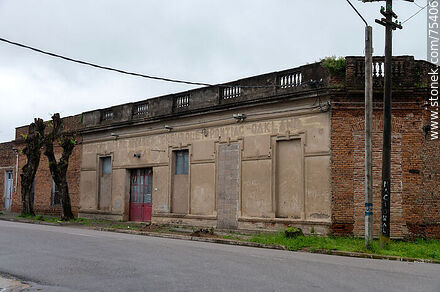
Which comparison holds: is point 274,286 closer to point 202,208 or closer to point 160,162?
point 202,208

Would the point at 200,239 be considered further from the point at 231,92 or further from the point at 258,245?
the point at 231,92

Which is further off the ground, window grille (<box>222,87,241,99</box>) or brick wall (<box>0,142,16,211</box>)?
window grille (<box>222,87,241,99</box>)

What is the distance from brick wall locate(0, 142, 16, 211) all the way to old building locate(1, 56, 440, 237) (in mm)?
12361

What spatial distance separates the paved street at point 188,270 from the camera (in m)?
7.89

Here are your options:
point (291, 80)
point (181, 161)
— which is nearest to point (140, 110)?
point (181, 161)

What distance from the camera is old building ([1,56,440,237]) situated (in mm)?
16234

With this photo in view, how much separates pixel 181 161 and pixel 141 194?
344cm

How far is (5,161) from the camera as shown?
1371 inches

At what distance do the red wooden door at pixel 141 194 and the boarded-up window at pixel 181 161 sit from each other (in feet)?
6.55

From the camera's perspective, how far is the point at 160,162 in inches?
917

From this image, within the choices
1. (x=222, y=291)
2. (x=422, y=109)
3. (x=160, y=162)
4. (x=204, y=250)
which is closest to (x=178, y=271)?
(x=222, y=291)

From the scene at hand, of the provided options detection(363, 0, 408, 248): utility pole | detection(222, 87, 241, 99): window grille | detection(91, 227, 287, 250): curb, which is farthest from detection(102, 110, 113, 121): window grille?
detection(363, 0, 408, 248): utility pole

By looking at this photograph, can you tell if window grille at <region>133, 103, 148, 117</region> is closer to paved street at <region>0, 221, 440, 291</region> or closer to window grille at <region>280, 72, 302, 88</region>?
window grille at <region>280, 72, 302, 88</region>

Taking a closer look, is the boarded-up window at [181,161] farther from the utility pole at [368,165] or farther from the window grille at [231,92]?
the utility pole at [368,165]
